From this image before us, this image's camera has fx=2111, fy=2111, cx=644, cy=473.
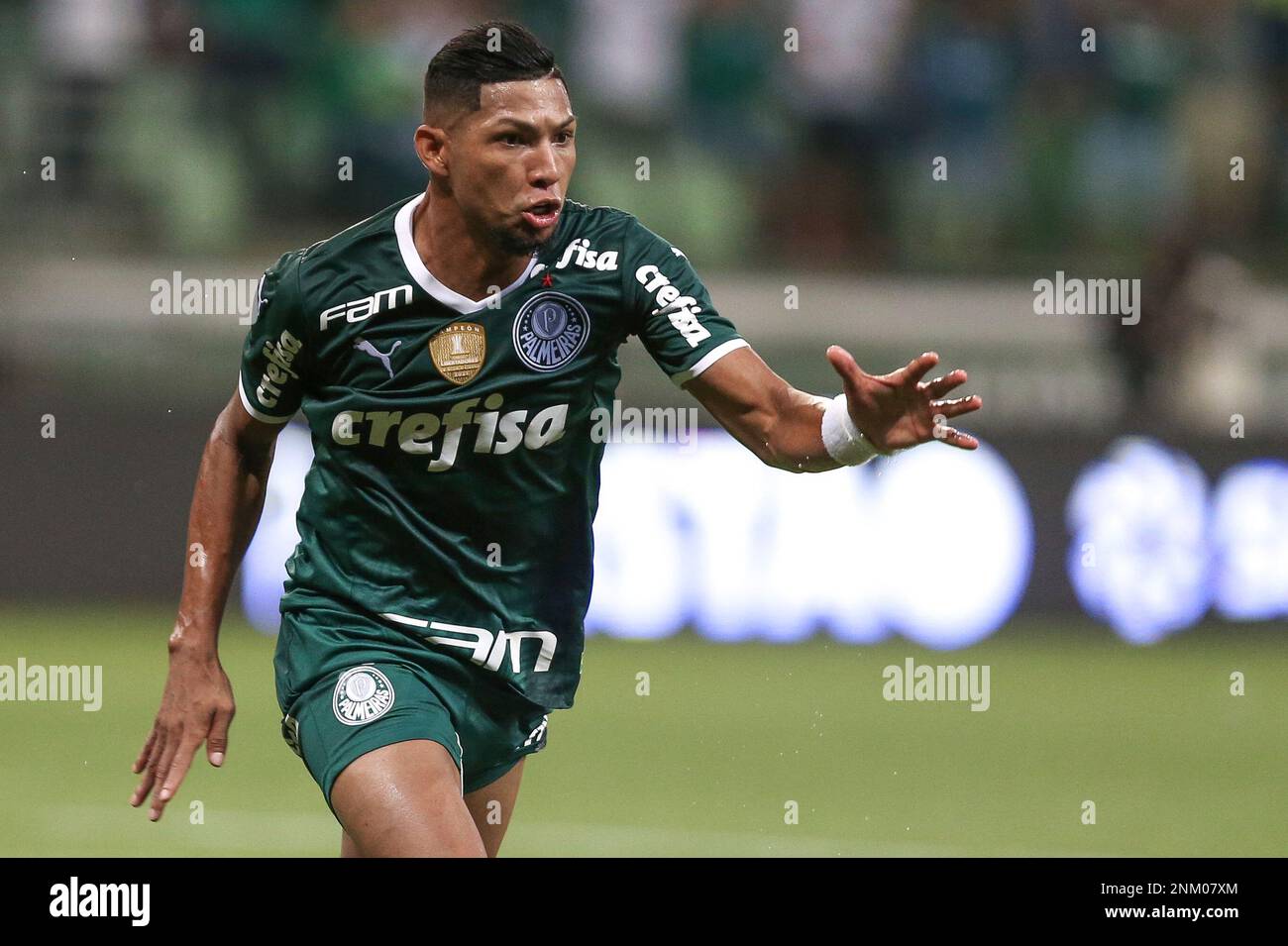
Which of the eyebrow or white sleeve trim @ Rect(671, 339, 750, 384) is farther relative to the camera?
white sleeve trim @ Rect(671, 339, 750, 384)

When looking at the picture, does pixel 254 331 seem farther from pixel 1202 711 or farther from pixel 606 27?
pixel 606 27

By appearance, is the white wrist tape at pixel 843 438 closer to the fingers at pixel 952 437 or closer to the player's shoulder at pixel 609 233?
the fingers at pixel 952 437

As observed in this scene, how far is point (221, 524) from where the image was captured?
568 cm

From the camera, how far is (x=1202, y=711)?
11211 millimetres

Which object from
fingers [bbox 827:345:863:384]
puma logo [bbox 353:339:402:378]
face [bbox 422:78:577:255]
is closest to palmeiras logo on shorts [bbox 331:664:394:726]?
puma logo [bbox 353:339:402:378]

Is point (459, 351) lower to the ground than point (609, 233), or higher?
lower

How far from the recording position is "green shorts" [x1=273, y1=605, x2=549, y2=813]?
515 centimetres

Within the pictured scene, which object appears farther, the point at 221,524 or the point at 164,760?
the point at 221,524

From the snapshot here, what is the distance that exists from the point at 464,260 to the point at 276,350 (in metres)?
0.55

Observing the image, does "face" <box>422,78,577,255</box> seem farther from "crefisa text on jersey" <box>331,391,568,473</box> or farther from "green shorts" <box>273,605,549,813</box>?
"green shorts" <box>273,605,549,813</box>

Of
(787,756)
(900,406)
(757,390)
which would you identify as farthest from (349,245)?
(787,756)

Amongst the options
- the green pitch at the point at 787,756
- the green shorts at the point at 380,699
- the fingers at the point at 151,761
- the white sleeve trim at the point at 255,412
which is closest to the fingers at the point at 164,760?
the fingers at the point at 151,761

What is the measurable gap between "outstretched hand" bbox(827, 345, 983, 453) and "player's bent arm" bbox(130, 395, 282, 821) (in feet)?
5.41

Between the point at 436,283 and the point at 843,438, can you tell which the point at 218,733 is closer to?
the point at 436,283
